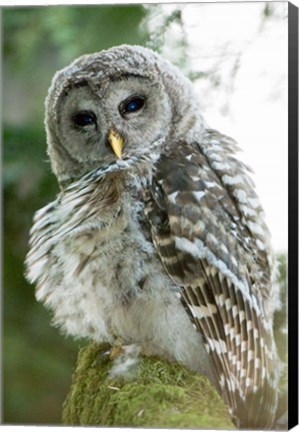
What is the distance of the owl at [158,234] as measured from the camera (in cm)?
303

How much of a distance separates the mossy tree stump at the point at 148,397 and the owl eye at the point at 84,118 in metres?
0.74

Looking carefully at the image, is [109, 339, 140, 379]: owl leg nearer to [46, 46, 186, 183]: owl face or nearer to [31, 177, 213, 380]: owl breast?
[31, 177, 213, 380]: owl breast

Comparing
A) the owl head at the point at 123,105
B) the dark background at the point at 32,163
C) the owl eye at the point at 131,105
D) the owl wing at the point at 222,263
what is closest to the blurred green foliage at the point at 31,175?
the dark background at the point at 32,163

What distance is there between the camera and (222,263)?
306 cm

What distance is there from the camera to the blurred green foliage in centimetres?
331

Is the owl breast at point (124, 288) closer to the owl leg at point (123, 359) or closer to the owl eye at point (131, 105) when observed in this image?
the owl leg at point (123, 359)

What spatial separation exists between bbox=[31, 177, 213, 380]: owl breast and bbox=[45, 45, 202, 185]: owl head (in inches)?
7.7

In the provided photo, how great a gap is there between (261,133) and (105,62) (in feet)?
1.87

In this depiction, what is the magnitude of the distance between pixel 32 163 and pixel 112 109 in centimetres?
42


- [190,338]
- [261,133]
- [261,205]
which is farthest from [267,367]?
[261,133]

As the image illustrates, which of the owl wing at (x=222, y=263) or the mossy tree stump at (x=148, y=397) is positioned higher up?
the owl wing at (x=222, y=263)

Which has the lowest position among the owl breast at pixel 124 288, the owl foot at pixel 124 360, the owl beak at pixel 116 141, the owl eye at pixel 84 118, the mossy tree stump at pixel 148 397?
the mossy tree stump at pixel 148 397

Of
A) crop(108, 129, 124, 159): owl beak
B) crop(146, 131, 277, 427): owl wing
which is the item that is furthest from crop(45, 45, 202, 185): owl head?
crop(146, 131, 277, 427): owl wing

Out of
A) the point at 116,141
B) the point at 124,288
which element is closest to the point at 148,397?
the point at 124,288
